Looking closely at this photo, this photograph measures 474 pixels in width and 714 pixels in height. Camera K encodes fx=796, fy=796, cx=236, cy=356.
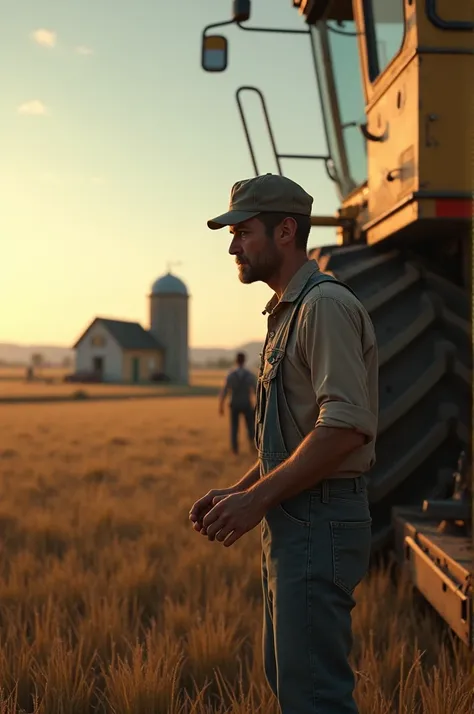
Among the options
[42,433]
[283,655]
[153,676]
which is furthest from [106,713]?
[42,433]

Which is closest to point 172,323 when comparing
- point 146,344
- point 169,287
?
point 169,287

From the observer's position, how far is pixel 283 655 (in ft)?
6.51

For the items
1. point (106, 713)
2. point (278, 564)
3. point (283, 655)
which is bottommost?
point (106, 713)

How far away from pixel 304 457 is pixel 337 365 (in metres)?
0.23

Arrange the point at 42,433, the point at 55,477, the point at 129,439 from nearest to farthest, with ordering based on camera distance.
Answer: the point at 55,477 < the point at 129,439 < the point at 42,433

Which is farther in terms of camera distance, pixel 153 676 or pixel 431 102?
pixel 431 102

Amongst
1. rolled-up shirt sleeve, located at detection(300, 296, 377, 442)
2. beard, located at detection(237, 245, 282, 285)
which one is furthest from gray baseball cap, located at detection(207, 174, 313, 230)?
rolled-up shirt sleeve, located at detection(300, 296, 377, 442)

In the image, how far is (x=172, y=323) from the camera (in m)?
51.5

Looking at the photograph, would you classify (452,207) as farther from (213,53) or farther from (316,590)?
(316,590)

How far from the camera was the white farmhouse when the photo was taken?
48062mm

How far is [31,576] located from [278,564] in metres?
2.82

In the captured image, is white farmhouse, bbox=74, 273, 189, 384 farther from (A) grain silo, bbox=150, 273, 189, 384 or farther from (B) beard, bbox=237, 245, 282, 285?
(B) beard, bbox=237, 245, 282, 285

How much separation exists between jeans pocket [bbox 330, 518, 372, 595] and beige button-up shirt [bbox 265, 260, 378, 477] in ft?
0.43

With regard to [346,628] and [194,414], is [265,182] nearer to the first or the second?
[346,628]
